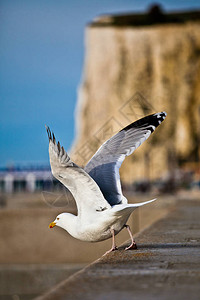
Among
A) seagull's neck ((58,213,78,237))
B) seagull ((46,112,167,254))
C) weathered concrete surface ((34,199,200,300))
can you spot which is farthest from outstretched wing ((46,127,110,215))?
weathered concrete surface ((34,199,200,300))

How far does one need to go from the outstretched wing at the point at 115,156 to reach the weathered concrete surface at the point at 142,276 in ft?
1.92

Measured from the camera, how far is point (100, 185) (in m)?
5.45

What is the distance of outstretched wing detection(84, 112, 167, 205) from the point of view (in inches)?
214

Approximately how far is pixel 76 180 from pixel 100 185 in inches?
19.1

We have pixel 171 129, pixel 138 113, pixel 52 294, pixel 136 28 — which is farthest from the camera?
pixel 136 28

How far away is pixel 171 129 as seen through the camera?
6694cm

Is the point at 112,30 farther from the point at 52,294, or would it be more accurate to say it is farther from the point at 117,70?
the point at 52,294

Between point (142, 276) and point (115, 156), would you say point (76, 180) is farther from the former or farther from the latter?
point (142, 276)

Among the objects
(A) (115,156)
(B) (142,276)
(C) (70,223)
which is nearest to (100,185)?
(A) (115,156)

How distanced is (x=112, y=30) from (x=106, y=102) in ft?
31.1

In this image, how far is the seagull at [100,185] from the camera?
4.95m

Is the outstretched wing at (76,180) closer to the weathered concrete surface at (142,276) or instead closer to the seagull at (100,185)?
the seagull at (100,185)

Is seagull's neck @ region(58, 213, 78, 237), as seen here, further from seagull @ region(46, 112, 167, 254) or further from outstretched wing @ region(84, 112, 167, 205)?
outstretched wing @ region(84, 112, 167, 205)

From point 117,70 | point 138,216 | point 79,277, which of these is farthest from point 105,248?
point 117,70
